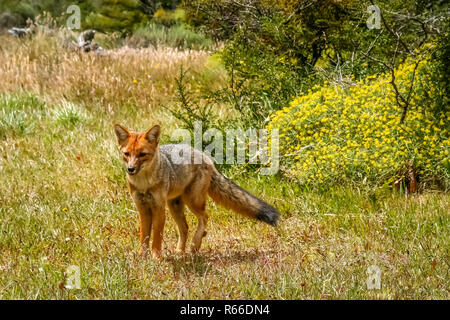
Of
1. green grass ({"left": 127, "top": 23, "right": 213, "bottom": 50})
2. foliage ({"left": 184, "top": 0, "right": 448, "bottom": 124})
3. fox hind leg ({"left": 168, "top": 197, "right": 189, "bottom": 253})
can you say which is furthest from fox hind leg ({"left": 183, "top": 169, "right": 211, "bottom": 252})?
green grass ({"left": 127, "top": 23, "right": 213, "bottom": 50})

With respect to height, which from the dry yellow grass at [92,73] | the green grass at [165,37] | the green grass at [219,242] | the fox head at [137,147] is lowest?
the green grass at [219,242]

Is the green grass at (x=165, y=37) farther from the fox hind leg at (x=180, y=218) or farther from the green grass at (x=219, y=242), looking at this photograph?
the fox hind leg at (x=180, y=218)

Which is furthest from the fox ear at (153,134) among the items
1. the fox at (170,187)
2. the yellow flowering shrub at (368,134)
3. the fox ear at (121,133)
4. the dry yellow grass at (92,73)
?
the dry yellow grass at (92,73)

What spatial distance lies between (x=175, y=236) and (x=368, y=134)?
7.87 ft

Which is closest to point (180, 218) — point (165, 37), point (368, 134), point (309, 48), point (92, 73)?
point (368, 134)

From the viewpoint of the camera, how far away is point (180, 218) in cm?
544

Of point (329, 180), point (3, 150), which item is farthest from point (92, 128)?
point (329, 180)

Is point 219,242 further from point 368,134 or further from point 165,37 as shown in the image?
point 165,37

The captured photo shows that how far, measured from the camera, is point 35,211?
240 inches

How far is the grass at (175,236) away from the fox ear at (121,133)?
0.89m

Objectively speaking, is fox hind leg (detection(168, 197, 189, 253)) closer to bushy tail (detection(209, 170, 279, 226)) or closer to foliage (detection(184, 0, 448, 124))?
bushy tail (detection(209, 170, 279, 226))

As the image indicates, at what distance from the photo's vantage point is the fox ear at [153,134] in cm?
480

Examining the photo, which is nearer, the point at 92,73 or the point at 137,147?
the point at 137,147

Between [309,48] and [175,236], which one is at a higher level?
[309,48]
